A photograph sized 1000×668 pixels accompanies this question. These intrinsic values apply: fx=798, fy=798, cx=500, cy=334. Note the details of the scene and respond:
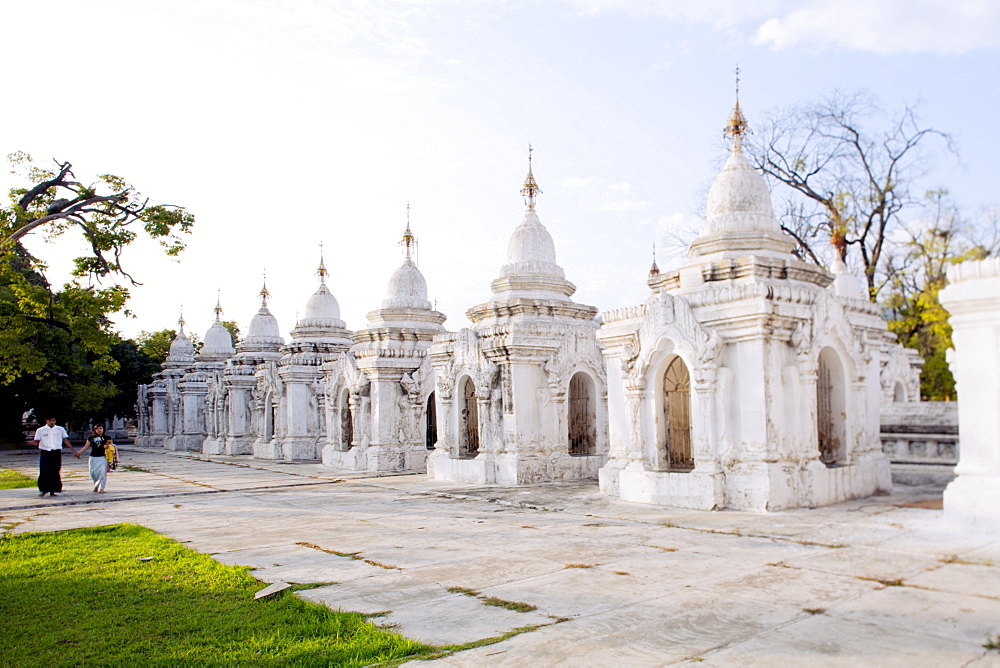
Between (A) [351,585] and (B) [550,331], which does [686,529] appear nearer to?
(A) [351,585]

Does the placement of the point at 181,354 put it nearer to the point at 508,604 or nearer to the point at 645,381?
the point at 645,381

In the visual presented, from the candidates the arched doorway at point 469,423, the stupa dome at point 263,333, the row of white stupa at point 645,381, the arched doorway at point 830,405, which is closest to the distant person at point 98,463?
the row of white stupa at point 645,381

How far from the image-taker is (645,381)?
11.8 m

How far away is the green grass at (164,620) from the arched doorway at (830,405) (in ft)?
Result: 28.1

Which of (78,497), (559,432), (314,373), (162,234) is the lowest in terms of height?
(78,497)

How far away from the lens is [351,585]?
22.0ft

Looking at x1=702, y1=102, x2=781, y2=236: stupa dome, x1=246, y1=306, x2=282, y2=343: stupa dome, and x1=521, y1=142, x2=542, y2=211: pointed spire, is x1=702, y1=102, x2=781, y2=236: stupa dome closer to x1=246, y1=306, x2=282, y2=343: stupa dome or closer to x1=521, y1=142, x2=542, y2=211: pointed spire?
x1=521, y1=142, x2=542, y2=211: pointed spire

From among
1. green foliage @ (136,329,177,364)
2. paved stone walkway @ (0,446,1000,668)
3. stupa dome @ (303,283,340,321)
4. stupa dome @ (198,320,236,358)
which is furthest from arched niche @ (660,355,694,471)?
green foliage @ (136,329,177,364)

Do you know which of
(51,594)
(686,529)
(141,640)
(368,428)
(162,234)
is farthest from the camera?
(368,428)

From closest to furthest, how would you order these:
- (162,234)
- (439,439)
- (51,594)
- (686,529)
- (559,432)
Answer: (51,594)
(686,529)
(559,432)
(439,439)
(162,234)

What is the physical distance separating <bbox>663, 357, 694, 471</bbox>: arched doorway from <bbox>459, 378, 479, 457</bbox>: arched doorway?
5298 mm

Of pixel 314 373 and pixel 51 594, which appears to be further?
pixel 314 373

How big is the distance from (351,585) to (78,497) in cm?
1052

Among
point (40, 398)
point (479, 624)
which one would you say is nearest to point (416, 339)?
point (479, 624)
